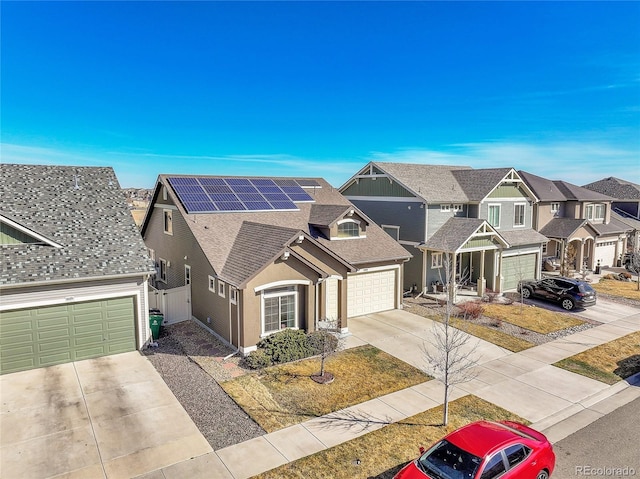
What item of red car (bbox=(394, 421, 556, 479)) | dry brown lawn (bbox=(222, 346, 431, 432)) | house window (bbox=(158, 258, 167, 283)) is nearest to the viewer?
red car (bbox=(394, 421, 556, 479))

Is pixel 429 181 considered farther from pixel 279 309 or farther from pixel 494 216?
pixel 279 309

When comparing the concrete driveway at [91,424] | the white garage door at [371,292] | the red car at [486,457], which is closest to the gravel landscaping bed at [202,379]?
the concrete driveway at [91,424]

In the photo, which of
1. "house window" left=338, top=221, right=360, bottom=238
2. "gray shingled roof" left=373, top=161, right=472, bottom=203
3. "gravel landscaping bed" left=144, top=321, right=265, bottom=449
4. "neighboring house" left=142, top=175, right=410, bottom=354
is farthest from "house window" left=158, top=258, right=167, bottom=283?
"gray shingled roof" left=373, top=161, right=472, bottom=203

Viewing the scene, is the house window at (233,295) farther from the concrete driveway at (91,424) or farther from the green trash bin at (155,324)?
the green trash bin at (155,324)

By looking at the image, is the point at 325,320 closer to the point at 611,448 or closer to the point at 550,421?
the point at 550,421

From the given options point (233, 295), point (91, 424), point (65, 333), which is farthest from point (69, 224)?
point (91, 424)

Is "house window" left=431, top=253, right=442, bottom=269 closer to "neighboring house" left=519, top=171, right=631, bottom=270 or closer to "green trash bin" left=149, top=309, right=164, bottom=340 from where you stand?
"neighboring house" left=519, top=171, right=631, bottom=270

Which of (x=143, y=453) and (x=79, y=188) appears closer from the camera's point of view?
(x=143, y=453)

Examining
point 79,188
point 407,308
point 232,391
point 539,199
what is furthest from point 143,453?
point 539,199
